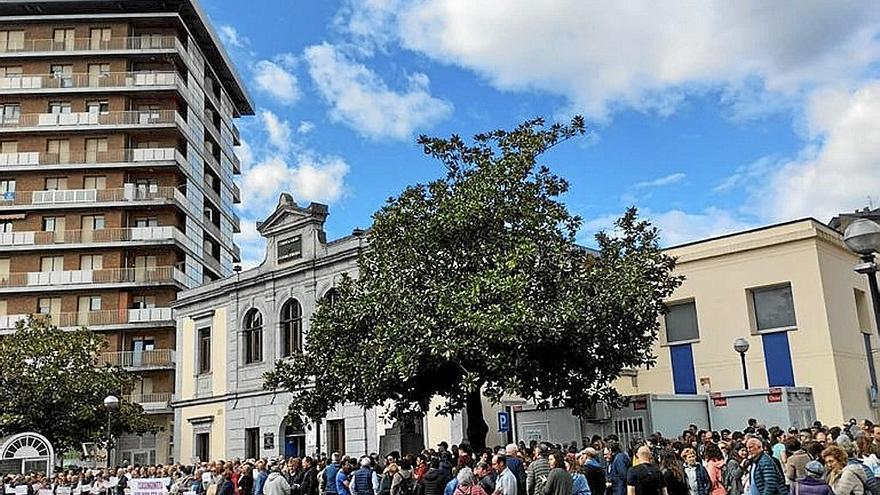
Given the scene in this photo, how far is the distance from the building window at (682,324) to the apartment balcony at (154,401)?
28163 mm

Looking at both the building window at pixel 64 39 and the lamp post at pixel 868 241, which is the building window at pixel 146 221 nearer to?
the building window at pixel 64 39

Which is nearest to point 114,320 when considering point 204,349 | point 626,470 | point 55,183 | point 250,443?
point 55,183

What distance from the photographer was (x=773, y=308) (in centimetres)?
2511

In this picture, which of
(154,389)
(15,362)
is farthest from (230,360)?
(154,389)

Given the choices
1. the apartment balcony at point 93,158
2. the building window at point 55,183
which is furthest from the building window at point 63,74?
the building window at point 55,183

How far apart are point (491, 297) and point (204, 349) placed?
21.8 m

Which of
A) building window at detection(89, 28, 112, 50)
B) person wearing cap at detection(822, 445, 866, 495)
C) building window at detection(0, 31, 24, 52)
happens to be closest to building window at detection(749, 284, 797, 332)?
person wearing cap at detection(822, 445, 866, 495)

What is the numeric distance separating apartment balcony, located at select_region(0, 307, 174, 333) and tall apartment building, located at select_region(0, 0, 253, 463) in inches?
2.4

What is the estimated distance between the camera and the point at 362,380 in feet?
62.6

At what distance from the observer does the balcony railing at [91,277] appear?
155 feet

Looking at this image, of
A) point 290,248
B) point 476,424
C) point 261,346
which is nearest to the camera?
point 476,424

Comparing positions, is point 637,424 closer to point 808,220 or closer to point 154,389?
point 808,220

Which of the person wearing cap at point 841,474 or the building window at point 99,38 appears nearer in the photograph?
the person wearing cap at point 841,474

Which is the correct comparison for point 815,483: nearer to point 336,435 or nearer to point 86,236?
point 336,435
